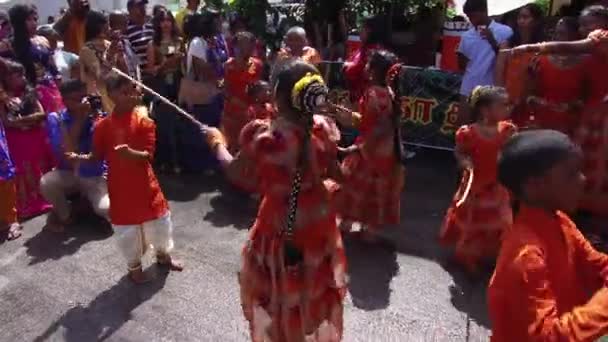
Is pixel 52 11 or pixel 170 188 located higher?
pixel 52 11

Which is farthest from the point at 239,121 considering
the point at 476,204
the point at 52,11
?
the point at 52,11

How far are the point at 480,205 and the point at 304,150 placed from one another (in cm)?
Answer: 199

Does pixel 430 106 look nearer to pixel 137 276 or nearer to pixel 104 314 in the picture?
pixel 137 276

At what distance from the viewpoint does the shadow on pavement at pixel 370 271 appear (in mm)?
4043

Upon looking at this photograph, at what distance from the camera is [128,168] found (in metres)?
4.10

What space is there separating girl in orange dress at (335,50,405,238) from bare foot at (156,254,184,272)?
1.27 metres

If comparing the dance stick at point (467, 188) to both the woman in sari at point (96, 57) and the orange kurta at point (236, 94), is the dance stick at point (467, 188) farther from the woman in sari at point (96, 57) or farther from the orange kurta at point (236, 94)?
the woman in sari at point (96, 57)

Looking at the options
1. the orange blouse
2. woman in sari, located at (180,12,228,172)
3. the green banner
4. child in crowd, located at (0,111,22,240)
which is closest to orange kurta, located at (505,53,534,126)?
the orange blouse

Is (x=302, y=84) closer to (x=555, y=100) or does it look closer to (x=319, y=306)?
(x=319, y=306)

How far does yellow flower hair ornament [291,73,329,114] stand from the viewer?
249 centimetres

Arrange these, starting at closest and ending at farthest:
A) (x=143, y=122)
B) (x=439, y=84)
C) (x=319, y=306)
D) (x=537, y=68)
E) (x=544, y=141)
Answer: (x=544, y=141) < (x=319, y=306) < (x=143, y=122) < (x=537, y=68) < (x=439, y=84)

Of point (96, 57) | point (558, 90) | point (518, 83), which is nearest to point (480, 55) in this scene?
point (518, 83)

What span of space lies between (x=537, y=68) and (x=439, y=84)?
2.05 m

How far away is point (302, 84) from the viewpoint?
8.19ft
